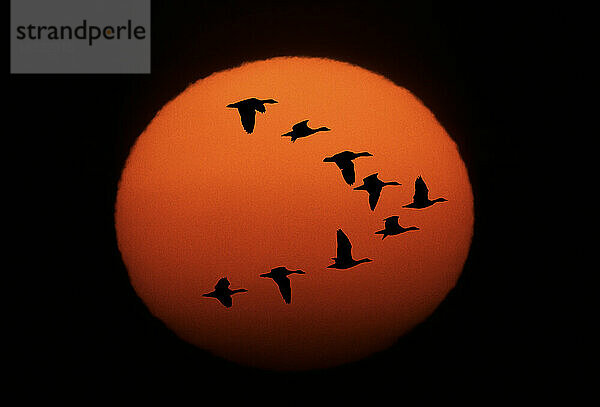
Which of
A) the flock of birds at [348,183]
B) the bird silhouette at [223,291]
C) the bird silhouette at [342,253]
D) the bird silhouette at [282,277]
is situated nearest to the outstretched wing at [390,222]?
the flock of birds at [348,183]

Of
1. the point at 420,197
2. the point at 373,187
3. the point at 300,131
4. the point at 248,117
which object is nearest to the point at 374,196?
the point at 373,187

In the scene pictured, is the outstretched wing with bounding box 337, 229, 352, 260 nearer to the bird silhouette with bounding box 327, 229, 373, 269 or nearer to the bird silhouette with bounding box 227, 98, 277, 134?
the bird silhouette with bounding box 327, 229, 373, 269

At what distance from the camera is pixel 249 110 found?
168cm

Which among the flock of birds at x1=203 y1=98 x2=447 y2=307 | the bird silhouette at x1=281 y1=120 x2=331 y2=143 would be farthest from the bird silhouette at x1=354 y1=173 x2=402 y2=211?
the bird silhouette at x1=281 y1=120 x2=331 y2=143

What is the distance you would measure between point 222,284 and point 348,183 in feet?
1.27

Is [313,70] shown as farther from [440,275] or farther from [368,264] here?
[440,275]

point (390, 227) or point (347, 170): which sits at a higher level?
point (347, 170)

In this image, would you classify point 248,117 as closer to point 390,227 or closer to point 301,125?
point 301,125

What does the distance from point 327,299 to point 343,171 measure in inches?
12.3

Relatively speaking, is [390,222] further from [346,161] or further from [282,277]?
[282,277]

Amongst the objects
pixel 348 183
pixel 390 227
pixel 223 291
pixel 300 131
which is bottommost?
A: pixel 223 291

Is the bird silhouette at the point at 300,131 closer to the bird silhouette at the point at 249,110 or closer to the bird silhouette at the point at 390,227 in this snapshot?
the bird silhouette at the point at 249,110

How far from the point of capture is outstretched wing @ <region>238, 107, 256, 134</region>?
66.0 inches

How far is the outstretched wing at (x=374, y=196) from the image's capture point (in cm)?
165
